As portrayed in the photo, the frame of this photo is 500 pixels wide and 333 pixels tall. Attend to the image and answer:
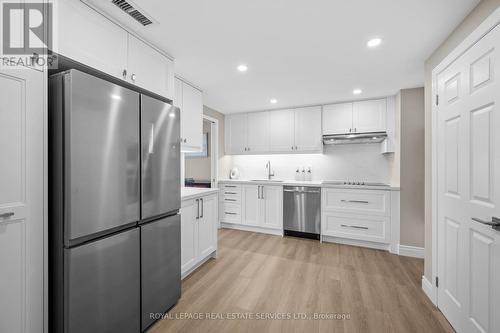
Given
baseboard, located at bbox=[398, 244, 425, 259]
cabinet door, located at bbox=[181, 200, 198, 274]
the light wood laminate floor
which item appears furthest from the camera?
baseboard, located at bbox=[398, 244, 425, 259]

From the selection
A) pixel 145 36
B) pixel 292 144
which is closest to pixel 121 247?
pixel 145 36

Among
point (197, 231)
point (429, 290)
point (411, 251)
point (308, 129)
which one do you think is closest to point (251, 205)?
point (197, 231)

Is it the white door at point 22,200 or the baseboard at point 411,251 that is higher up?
the white door at point 22,200

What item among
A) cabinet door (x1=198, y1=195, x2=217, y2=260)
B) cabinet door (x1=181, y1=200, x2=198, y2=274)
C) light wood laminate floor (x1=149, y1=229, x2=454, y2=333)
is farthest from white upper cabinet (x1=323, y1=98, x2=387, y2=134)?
cabinet door (x1=181, y1=200, x2=198, y2=274)

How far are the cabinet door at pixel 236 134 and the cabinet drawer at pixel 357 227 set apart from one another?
7.12 ft

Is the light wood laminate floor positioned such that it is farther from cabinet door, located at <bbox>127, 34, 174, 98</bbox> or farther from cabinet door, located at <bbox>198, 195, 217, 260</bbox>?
cabinet door, located at <bbox>127, 34, 174, 98</bbox>

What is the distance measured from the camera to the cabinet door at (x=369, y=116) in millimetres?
3408

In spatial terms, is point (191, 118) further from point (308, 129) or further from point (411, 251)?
point (411, 251)

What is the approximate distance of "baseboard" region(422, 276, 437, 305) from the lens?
1948 mm

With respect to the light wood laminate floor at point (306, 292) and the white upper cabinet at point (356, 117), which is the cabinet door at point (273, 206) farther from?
the white upper cabinet at point (356, 117)

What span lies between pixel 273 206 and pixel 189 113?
7.24 feet

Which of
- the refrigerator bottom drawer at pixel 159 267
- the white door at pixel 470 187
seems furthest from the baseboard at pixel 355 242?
the refrigerator bottom drawer at pixel 159 267

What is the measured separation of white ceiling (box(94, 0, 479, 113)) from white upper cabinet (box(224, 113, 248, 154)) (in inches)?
57.5

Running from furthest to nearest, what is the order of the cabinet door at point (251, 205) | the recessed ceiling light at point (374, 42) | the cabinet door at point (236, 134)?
the cabinet door at point (236, 134) < the cabinet door at point (251, 205) < the recessed ceiling light at point (374, 42)
